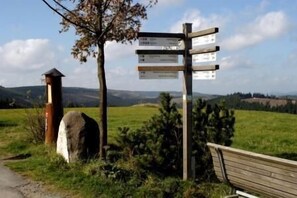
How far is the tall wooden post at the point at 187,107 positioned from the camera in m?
9.32

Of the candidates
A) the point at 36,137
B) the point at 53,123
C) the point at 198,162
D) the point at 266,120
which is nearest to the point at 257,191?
the point at 198,162

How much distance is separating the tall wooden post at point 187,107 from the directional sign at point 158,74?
23 cm

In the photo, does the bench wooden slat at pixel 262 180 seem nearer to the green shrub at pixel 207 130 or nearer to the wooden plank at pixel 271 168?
the wooden plank at pixel 271 168

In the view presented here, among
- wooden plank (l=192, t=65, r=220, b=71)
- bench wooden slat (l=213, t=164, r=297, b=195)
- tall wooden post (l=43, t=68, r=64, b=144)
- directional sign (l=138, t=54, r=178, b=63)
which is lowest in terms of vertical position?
bench wooden slat (l=213, t=164, r=297, b=195)

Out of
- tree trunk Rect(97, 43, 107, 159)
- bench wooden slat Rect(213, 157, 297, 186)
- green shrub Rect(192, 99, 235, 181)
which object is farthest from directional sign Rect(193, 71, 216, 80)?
tree trunk Rect(97, 43, 107, 159)

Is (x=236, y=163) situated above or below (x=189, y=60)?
below

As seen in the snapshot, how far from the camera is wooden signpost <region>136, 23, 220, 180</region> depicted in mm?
9148

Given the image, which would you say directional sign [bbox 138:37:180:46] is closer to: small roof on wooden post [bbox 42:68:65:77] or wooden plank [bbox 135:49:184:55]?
wooden plank [bbox 135:49:184:55]

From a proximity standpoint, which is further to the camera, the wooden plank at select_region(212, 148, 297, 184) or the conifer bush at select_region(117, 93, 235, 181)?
the conifer bush at select_region(117, 93, 235, 181)

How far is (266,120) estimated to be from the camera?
74.8 feet

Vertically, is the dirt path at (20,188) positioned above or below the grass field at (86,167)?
below

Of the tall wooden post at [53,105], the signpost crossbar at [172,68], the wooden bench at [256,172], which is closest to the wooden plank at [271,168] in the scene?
the wooden bench at [256,172]

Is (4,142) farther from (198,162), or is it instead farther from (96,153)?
(198,162)

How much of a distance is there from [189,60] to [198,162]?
83.4 inches
